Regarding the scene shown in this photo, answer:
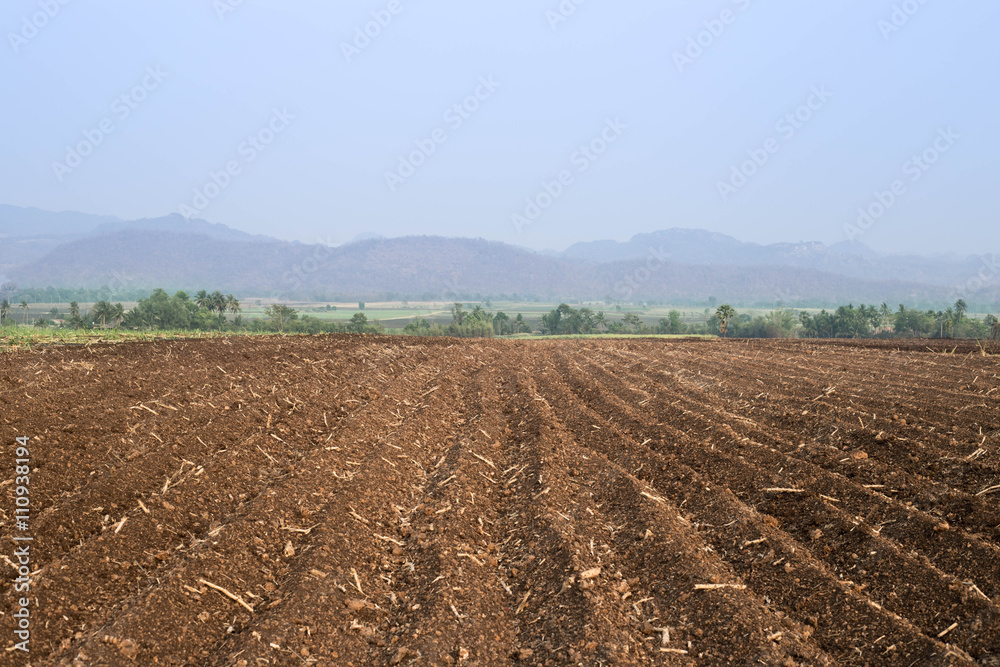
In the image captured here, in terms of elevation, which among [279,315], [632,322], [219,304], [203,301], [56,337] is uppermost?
[203,301]

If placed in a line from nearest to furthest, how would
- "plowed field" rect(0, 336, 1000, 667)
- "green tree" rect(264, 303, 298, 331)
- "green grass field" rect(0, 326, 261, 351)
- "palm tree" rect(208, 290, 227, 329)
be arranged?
"plowed field" rect(0, 336, 1000, 667) → "green grass field" rect(0, 326, 261, 351) → "palm tree" rect(208, 290, 227, 329) → "green tree" rect(264, 303, 298, 331)

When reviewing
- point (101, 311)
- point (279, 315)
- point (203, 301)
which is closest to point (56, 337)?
point (101, 311)

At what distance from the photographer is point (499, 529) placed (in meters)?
5.52

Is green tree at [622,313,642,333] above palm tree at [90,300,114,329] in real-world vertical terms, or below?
below

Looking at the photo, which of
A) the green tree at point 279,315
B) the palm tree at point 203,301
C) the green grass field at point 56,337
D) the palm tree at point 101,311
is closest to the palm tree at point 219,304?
the palm tree at point 203,301

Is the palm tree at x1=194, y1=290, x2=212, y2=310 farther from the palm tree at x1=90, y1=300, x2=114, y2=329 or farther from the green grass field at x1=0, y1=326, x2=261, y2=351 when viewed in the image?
the green grass field at x1=0, y1=326, x2=261, y2=351

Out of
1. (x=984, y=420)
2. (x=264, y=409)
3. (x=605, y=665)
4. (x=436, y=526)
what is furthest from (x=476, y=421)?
(x=984, y=420)

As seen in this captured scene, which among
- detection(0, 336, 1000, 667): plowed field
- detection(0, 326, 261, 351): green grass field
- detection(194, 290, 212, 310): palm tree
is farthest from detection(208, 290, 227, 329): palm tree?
detection(0, 336, 1000, 667): plowed field

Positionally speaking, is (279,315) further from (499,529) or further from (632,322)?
(632,322)

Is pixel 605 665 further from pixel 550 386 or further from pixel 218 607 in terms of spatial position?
pixel 550 386

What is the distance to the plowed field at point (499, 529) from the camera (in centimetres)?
363

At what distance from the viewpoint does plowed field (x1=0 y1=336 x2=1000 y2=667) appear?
363cm

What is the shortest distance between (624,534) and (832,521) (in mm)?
1909

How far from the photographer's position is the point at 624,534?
5211 mm
